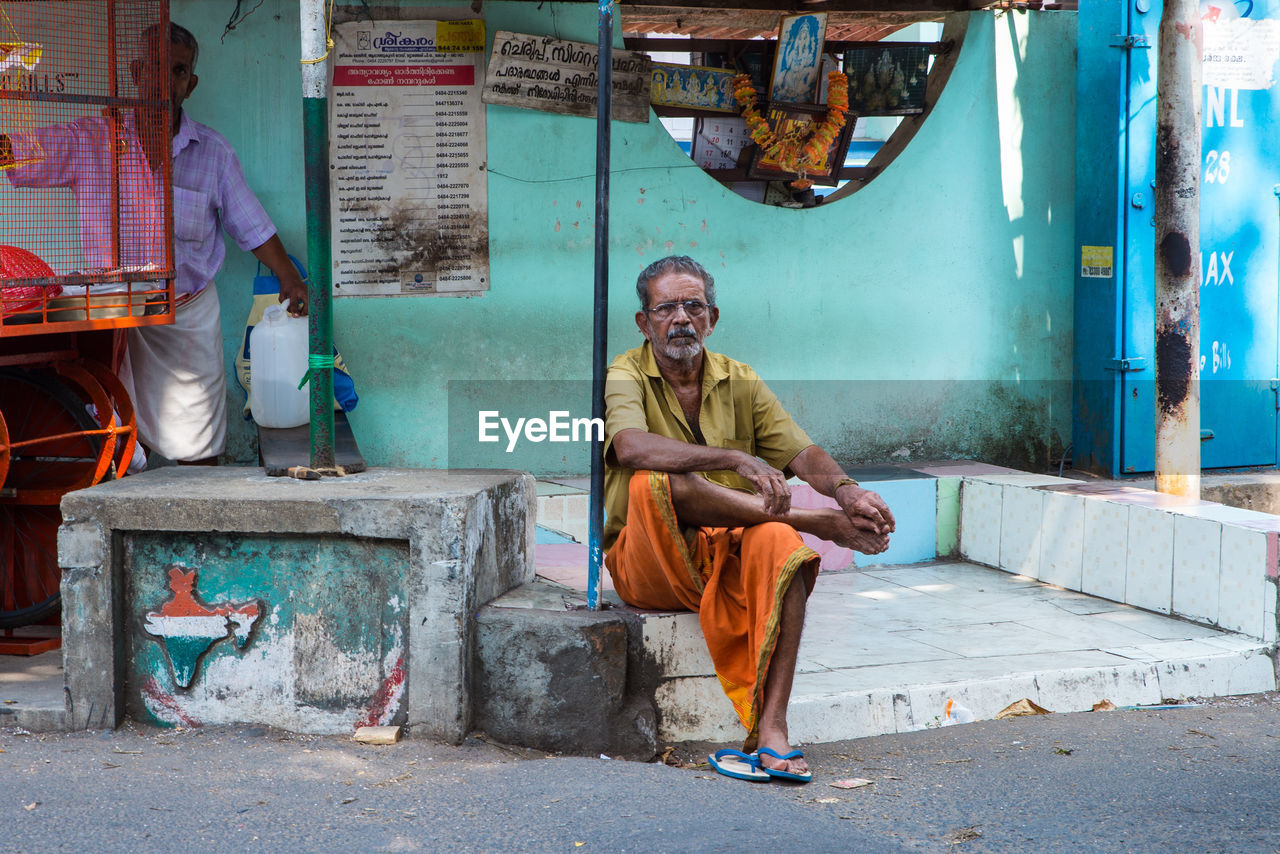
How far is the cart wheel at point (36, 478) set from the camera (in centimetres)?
412

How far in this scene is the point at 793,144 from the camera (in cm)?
635

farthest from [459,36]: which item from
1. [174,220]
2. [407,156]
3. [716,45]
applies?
[174,220]

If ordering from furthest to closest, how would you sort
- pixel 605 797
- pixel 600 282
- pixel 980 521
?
pixel 980 521 < pixel 600 282 < pixel 605 797

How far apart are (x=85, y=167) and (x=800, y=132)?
351 cm

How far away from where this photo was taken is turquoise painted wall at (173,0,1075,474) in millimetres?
5531

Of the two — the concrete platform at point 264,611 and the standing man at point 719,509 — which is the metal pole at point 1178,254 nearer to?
the standing man at point 719,509

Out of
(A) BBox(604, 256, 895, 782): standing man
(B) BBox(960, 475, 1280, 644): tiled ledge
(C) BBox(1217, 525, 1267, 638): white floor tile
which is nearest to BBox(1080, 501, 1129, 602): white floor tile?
(B) BBox(960, 475, 1280, 644): tiled ledge

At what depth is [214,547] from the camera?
3.44m

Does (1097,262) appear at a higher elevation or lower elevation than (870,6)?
lower

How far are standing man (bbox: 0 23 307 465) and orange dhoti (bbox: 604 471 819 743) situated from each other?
6.85 ft

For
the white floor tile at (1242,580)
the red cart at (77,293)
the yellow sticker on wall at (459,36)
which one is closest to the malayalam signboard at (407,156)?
the yellow sticker on wall at (459,36)

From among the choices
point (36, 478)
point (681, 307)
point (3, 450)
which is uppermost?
point (681, 307)

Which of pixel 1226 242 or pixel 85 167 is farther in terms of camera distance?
pixel 1226 242

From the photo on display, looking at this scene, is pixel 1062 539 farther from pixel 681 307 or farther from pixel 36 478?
pixel 36 478
